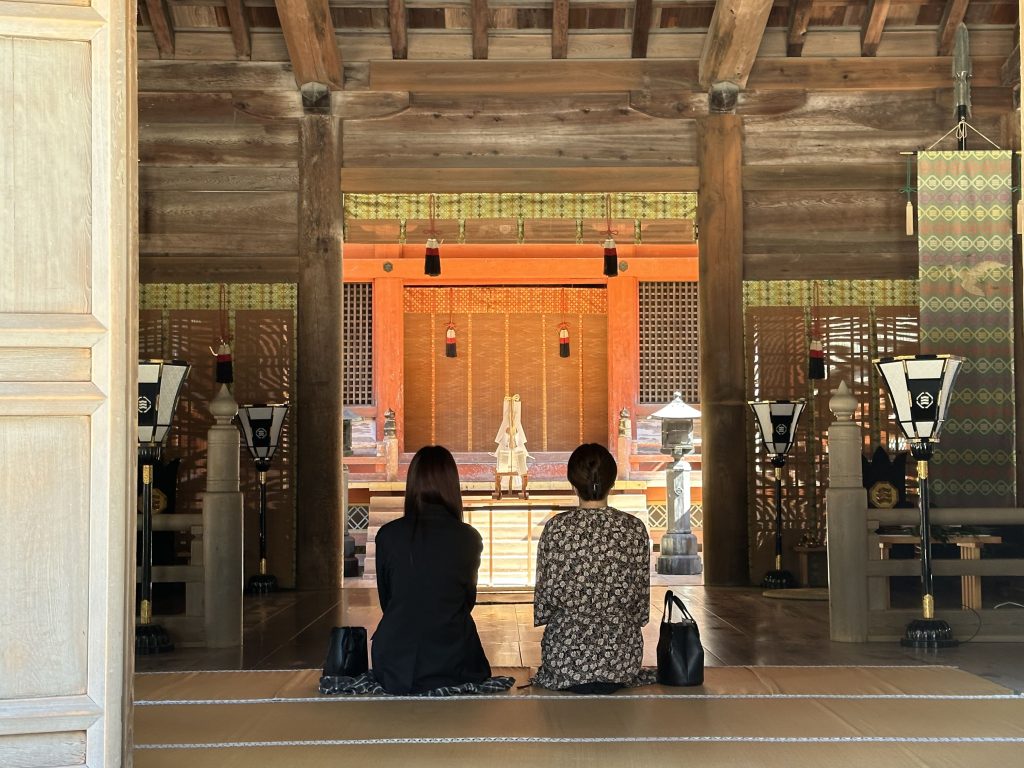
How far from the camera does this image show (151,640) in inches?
191

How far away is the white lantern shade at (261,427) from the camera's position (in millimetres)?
7469

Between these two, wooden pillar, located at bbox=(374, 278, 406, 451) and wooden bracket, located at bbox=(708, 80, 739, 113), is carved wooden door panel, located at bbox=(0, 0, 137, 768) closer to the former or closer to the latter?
wooden bracket, located at bbox=(708, 80, 739, 113)

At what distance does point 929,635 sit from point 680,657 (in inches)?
59.3

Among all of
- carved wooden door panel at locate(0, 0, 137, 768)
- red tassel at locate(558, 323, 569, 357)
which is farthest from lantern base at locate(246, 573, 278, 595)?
red tassel at locate(558, 323, 569, 357)

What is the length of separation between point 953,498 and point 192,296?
5113 millimetres

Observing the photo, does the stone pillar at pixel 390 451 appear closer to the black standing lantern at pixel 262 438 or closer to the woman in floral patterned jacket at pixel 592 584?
the black standing lantern at pixel 262 438

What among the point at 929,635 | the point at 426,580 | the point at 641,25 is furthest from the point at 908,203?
the point at 426,580

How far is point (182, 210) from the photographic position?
7891 millimetres

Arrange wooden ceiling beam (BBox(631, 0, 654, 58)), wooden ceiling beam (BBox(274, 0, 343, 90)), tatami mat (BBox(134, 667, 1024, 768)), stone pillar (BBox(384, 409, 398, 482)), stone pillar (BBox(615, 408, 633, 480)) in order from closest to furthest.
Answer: tatami mat (BBox(134, 667, 1024, 768))
wooden ceiling beam (BBox(274, 0, 343, 90))
wooden ceiling beam (BBox(631, 0, 654, 58))
stone pillar (BBox(384, 409, 398, 482))
stone pillar (BBox(615, 408, 633, 480))

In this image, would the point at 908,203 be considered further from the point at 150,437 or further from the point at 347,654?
the point at 347,654

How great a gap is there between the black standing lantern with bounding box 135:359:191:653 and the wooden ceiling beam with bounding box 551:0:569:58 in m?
3.71

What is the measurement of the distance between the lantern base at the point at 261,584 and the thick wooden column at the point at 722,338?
283 centimetres

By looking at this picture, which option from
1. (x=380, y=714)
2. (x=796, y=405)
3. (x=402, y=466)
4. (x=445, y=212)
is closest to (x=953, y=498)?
(x=796, y=405)

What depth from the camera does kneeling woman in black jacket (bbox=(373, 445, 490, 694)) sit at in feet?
12.1
